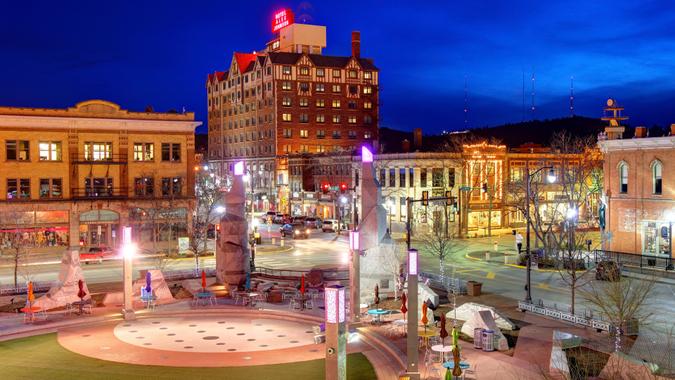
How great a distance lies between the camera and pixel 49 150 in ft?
198

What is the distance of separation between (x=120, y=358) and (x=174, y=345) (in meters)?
2.46

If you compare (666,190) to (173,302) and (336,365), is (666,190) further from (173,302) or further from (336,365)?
(336,365)

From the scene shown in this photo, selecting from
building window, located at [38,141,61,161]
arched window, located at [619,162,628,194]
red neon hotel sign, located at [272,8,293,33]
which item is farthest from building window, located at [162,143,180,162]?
red neon hotel sign, located at [272,8,293,33]

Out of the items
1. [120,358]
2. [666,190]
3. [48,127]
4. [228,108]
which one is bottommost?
[120,358]

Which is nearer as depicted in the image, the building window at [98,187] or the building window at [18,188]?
the building window at [18,188]

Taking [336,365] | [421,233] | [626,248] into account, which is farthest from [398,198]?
[336,365]

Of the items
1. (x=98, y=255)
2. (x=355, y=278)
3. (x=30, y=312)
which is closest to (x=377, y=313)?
(x=355, y=278)

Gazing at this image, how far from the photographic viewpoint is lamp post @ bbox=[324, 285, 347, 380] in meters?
→ 15.6

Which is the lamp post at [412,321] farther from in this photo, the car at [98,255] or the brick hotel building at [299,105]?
the brick hotel building at [299,105]

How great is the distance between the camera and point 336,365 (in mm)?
15570

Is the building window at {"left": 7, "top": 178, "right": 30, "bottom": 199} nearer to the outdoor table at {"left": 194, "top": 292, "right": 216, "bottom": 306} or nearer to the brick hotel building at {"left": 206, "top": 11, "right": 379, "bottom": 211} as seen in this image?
the outdoor table at {"left": 194, "top": 292, "right": 216, "bottom": 306}

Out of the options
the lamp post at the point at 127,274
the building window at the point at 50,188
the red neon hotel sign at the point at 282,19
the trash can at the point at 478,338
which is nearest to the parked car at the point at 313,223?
the building window at the point at 50,188

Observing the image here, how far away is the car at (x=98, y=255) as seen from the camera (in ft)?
172

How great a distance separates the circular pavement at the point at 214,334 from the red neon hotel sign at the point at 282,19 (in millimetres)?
107113
